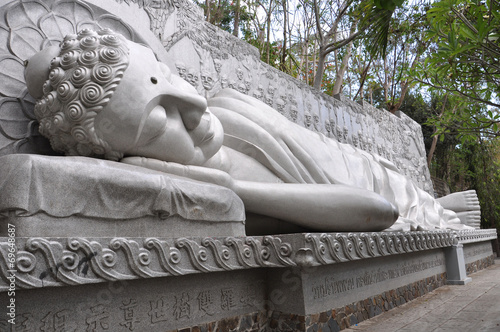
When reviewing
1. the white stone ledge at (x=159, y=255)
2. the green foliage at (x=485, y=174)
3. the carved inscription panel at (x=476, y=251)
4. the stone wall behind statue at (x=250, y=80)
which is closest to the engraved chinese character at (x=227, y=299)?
the white stone ledge at (x=159, y=255)

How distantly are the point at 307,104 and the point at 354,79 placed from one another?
6.25 meters

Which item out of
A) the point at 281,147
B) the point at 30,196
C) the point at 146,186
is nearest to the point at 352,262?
the point at 281,147

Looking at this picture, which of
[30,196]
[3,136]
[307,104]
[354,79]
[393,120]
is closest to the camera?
[30,196]

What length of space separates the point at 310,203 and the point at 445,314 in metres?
1.28

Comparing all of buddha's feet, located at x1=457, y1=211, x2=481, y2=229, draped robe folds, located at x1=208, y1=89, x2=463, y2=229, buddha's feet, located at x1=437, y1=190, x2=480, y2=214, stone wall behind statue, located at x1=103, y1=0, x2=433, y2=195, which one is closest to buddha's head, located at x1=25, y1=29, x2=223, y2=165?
draped robe folds, located at x1=208, y1=89, x2=463, y2=229

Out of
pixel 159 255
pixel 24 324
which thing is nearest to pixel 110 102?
pixel 159 255

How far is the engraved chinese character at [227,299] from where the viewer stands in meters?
1.90

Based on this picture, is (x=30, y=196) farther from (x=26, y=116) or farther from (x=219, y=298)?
(x=26, y=116)

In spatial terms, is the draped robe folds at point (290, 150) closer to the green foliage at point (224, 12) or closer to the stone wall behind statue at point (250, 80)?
the stone wall behind statue at point (250, 80)

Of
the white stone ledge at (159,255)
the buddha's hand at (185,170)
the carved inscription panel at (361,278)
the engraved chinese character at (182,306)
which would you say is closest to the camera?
the white stone ledge at (159,255)

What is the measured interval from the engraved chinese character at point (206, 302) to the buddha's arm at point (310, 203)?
0.56 metres

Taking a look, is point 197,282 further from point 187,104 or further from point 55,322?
point 187,104

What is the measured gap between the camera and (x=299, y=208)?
91.6 inches

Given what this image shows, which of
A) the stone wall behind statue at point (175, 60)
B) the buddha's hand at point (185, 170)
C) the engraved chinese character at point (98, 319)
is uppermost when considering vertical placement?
the stone wall behind statue at point (175, 60)
